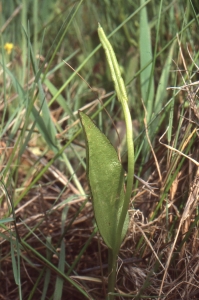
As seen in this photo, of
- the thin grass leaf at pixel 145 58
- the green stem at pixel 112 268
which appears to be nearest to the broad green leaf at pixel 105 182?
the green stem at pixel 112 268

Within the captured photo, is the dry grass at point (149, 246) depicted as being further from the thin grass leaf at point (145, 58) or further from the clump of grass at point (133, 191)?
the thin grass leaf at point (145, 58)

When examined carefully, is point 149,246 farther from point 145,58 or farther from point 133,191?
point 145,58

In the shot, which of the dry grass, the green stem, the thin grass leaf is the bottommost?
the dry grass

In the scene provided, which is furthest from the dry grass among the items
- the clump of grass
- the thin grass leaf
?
the thin grass leaf

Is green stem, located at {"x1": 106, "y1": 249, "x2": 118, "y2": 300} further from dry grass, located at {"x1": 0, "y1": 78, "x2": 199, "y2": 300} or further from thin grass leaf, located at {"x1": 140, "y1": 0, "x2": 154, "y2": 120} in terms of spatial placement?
thin grass leaf, located at {"x1": 140, "y1": 0, "x2": 154, "y2": 120}

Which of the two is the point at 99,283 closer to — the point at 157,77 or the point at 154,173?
the point at 154,173

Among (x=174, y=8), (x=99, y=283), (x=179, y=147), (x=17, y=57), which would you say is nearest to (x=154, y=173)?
(x=179, y=147)
